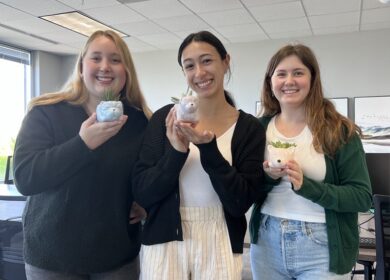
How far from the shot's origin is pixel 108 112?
1.17 metres

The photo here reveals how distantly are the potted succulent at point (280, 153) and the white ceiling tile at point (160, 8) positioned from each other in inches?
119

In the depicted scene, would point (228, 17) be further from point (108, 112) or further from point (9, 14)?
point (108, 112)

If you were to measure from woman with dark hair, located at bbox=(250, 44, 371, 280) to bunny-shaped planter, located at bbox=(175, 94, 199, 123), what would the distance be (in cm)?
27

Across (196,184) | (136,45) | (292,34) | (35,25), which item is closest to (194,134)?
(196,184)

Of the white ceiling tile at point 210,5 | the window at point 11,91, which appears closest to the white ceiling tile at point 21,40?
the window at point 11,91

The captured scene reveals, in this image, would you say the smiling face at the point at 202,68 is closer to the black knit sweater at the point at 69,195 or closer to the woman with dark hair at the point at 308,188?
the woman with dark hair at the point at 308,188

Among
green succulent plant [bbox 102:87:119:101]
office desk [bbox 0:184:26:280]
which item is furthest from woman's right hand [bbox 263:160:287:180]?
office desk [bbox 0:184:26:280]

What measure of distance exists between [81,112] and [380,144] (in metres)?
4.71

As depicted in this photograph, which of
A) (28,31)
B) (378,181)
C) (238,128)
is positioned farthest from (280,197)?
(28,31)

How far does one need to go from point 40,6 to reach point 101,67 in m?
3.20

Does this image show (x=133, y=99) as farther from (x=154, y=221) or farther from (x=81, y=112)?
(x=154, y=221)

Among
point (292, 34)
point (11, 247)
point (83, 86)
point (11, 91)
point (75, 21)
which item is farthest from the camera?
point (11, 91)

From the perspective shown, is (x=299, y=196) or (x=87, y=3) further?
(x=87, y=3)

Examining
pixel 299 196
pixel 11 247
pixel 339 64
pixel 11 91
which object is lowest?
pixel 11 247
